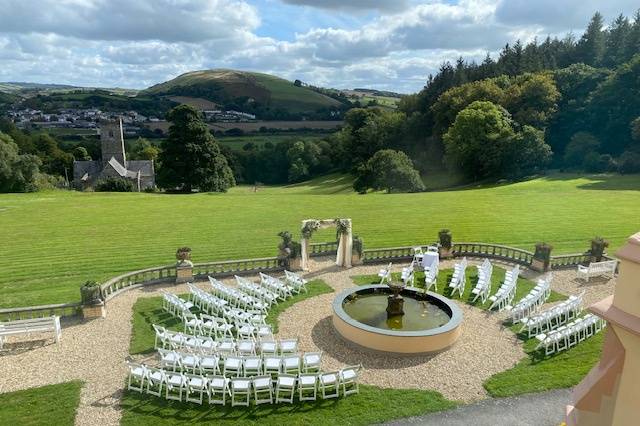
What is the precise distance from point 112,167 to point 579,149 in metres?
64.3

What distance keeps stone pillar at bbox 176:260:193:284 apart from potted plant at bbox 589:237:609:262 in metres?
19.9

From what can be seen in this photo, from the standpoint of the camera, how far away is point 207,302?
55.7 ft

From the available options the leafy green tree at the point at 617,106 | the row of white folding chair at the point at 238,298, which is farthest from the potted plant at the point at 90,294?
the leafy green tree at the point at 617,106

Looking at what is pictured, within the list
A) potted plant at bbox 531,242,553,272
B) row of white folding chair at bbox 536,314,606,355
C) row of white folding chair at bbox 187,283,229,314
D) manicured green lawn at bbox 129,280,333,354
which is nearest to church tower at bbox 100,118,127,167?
manicured green lawn at bbox 129,280,333,354

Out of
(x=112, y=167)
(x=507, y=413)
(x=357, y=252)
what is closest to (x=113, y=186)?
(x=112, y=167)

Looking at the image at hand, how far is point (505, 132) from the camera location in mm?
55188

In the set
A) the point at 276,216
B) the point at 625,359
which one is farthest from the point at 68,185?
the point at 625,359

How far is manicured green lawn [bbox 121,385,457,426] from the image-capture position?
35.4ft

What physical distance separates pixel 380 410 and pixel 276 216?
2447cm

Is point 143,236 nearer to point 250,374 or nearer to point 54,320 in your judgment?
point 54,320

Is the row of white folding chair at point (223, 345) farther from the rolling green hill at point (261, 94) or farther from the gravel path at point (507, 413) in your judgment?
the rolling green hill at point (261, 94)

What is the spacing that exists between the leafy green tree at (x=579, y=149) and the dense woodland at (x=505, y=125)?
117 mm

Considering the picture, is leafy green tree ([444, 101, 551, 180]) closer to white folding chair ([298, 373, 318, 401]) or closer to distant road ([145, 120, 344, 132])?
white folding chair ([298, 373, 318, 401])

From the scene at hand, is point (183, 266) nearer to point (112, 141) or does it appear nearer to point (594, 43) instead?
point (112, 141)
